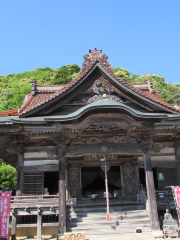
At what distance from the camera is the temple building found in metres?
9.43

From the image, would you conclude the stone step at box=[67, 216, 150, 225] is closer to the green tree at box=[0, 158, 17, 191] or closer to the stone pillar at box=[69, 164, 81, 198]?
the stone pillar at box=[69, 164, 81, 198]

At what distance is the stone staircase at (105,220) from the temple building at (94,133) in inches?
21.7

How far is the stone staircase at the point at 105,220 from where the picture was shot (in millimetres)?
8836

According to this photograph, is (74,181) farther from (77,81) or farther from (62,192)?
(77,81)

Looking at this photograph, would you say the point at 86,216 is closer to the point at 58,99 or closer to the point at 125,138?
the point at 125,138

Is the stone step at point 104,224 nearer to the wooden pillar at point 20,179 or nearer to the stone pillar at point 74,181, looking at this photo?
the stone pillar at point 74,181

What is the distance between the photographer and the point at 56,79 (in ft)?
210

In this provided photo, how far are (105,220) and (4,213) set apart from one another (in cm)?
435

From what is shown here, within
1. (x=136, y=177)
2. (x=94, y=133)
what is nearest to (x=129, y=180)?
(x=136, y=177)

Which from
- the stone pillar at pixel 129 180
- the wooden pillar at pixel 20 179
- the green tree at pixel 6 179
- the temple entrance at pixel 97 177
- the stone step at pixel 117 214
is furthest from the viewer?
the green tree at pixel 6 179

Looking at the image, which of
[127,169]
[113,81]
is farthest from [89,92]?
[127,169]

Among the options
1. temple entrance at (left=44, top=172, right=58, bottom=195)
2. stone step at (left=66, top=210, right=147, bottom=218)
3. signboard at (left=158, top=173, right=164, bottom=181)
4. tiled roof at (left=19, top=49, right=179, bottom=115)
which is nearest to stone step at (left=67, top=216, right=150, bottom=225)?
stone step at (left=66, top=210, right=147, bottom=218)

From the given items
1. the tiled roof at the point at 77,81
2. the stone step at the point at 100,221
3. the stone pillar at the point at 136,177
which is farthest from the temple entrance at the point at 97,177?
the tiled roof at the point at 77,81

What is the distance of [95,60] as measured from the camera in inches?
455
